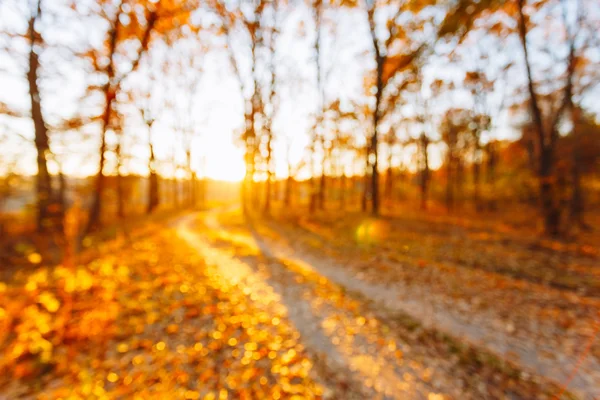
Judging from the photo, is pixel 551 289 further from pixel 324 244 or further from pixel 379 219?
pixel 379 219

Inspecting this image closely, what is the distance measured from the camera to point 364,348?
4.29m

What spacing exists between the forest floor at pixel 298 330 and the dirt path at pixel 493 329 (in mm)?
25

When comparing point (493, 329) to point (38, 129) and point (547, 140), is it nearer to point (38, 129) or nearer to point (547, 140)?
point (547, 140)

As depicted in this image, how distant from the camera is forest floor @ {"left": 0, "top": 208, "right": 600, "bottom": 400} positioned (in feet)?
11.6

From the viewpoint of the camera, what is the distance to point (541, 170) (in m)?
10.8

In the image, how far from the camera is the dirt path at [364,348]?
3.49m

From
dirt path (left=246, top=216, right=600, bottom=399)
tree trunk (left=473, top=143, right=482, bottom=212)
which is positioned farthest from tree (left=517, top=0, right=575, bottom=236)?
tree trunk (left=473, top=143, right=482, bottom=212)

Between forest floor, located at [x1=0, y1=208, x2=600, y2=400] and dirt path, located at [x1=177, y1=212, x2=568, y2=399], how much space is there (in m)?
0.02

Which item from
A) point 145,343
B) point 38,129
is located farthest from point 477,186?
point 38,129

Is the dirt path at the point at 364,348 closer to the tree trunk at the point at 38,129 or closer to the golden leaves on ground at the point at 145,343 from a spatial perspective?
the golden leaves on ground at the point at 145,343

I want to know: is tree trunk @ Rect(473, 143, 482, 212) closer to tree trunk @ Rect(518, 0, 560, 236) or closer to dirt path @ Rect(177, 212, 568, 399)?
tree trunk @ Rect(518, 0, 560, 236)

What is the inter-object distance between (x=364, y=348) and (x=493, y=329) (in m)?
2.38

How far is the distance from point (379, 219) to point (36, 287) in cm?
1320

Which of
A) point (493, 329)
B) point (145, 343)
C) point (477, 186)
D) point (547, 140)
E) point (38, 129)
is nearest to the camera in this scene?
point (145, 343)
